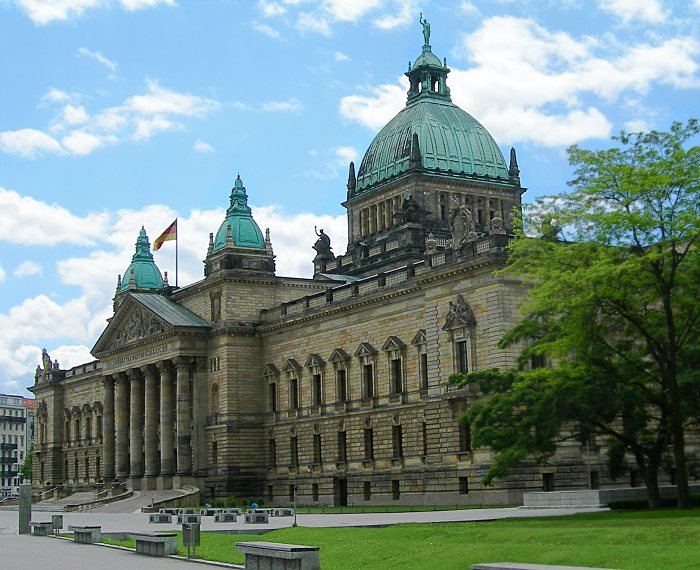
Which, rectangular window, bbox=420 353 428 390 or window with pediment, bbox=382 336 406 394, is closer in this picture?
rectangular window, bbox=420 353 428 390

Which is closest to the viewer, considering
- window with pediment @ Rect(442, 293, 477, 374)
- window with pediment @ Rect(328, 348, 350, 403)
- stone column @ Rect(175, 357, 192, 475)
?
window with pediment @ Rect(442, 293, 477, 374)

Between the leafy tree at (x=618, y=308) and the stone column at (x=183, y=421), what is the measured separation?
4980cm

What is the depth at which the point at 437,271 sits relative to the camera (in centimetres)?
7638

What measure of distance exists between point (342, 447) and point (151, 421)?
2392cm

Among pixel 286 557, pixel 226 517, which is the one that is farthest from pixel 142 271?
pixel 286 557

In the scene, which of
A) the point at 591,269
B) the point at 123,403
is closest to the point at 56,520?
the point at 591,269

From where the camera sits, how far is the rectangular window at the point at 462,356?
74.3 meters

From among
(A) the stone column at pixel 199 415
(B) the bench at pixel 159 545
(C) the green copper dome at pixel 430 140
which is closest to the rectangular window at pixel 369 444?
(A) the stone column at pixel 199 415

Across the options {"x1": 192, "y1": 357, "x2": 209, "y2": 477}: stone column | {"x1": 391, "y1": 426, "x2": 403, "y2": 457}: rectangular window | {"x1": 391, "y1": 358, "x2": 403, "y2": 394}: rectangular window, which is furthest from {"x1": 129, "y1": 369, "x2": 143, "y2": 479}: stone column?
{"x1": 391, "y1": 358, "x2": 403, "y2": 394}: rectangular window

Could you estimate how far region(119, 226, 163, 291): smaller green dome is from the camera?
128 metres

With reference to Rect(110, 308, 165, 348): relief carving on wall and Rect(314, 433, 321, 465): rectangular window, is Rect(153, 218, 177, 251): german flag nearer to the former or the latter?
Rect(110, 308, 165, 348): relief carving on wall

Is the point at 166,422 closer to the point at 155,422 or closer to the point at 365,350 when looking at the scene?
the point at 155,422

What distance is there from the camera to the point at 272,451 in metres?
98.6

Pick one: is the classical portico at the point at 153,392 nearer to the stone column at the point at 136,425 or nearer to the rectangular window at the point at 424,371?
the stone column at the point at 136,425
